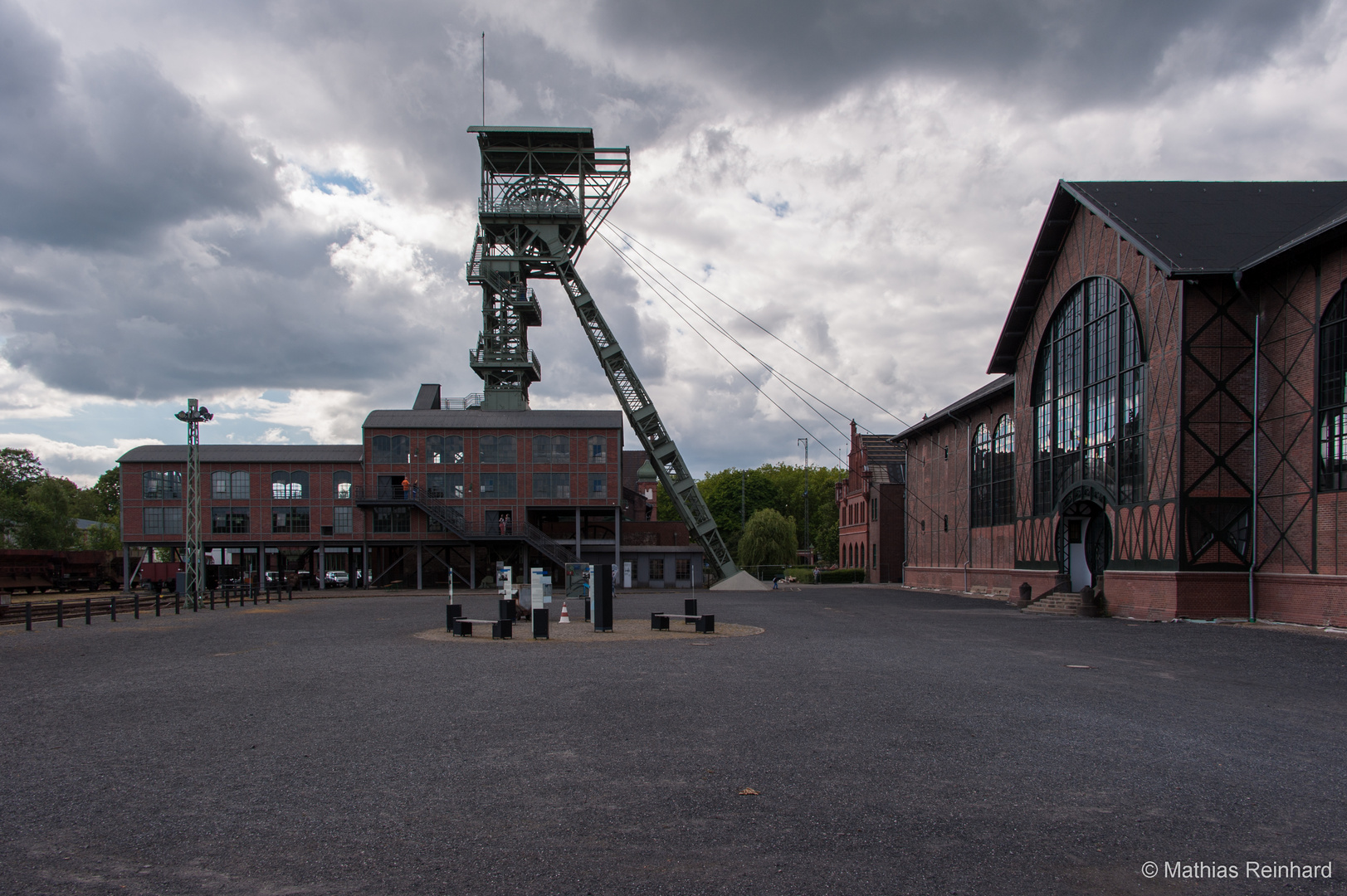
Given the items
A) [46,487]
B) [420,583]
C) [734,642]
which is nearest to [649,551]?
[420,583]

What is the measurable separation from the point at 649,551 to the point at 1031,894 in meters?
48.6

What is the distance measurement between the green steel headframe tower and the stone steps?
75.0 feet

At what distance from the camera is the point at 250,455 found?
52062 mm

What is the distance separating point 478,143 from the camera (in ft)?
175

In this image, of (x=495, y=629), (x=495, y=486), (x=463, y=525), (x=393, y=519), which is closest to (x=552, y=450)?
(x=495, y=486)

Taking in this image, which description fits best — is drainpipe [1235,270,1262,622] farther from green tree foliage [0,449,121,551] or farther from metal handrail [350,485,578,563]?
green tree foliage [0,449,121,551]

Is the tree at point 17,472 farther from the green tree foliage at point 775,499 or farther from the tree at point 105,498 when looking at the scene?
the green tree foliage at point 775,499

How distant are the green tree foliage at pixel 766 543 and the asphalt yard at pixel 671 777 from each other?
5954 centimetres

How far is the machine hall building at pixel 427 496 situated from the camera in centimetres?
5081

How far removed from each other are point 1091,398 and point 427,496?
1382 inches

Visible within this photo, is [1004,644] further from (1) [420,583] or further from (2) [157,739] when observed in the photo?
(1) [420,583]

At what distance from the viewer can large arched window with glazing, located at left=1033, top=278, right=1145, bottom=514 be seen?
1064 inches

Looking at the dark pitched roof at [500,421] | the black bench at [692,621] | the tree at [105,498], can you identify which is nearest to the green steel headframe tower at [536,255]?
the dark pitched roof at [500,421]

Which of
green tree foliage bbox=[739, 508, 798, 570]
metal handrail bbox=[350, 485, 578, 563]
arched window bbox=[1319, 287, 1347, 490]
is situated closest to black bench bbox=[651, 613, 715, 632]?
arched window bbox=[1319, 287, 1347, 490]
